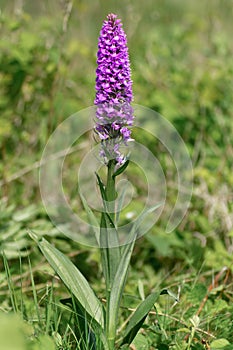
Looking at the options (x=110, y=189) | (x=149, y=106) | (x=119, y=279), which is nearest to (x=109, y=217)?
(x=110, y=189)

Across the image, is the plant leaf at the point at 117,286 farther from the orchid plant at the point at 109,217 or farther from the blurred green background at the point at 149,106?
the blurred green background at the point at 149,106

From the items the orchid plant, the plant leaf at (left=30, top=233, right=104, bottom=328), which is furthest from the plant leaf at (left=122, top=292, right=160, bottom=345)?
the plant leaf at (left=30, top=233, right=104, bottom=328)

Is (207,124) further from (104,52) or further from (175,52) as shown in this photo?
(104,52)

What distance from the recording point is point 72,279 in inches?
65.6

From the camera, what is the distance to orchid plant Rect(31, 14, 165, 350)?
1.53 metres

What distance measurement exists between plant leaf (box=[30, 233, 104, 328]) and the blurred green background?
511 millimetres

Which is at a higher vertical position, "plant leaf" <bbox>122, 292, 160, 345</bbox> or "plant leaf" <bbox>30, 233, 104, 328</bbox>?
"plant leaf" <bbox>30, 233, 104, 328</bbox>

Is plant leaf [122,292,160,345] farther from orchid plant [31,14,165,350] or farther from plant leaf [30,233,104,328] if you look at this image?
plant leaf [30,233,104,328]

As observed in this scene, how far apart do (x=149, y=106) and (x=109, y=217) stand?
243 cm

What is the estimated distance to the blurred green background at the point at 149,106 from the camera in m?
2.68

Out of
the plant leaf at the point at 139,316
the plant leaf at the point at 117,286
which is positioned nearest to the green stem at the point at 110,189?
the plant leaf at the point at 117,286

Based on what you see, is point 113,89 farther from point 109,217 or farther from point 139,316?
point 139,316

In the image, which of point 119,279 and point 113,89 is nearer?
point 113,89

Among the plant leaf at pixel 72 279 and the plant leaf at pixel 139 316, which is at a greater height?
the plant leaf at pixel 72 279
